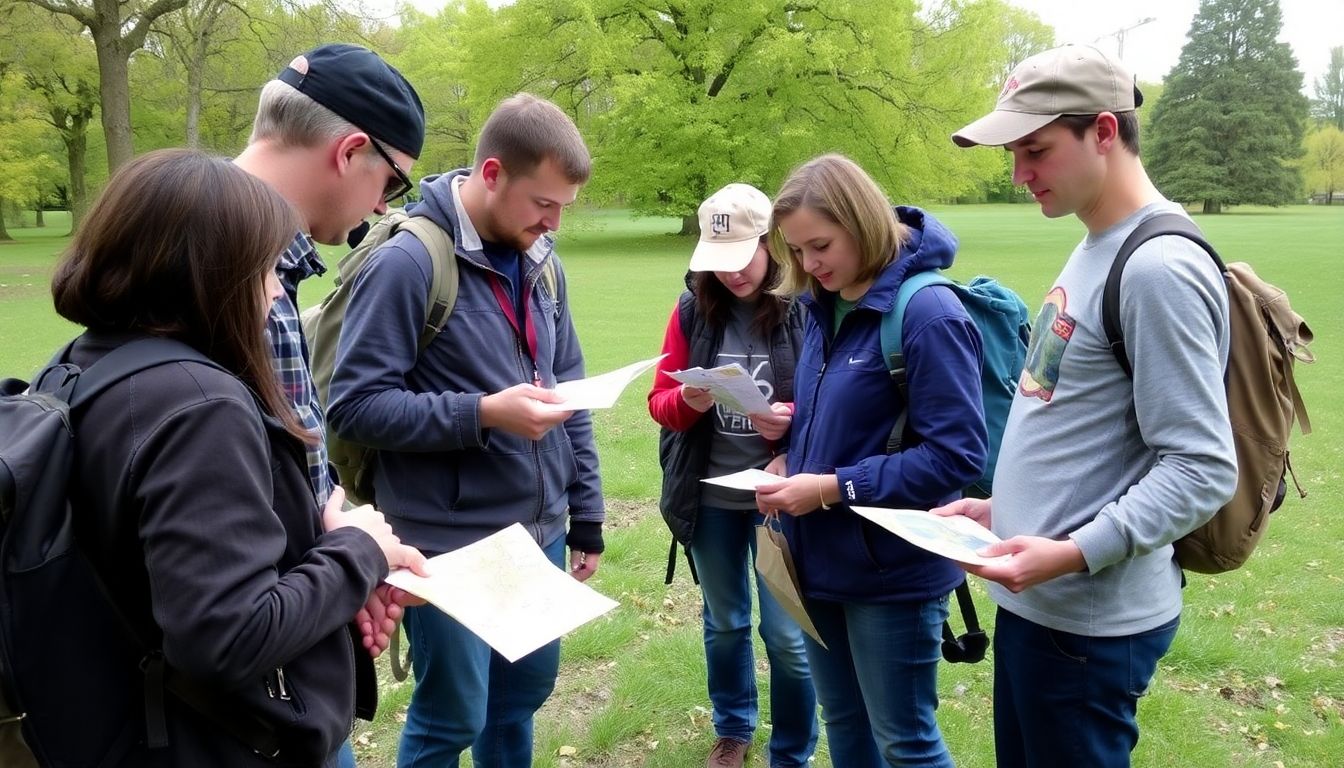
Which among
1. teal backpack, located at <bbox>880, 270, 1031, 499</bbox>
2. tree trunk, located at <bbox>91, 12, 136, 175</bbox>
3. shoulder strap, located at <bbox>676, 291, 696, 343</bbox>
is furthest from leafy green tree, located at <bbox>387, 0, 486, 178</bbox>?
teal backpack, located at <bbox>880, 270, 1031, 499</bbox>

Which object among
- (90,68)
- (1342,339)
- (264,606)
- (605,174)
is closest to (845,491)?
(264,606)

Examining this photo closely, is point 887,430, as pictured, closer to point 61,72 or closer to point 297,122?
point 297,122

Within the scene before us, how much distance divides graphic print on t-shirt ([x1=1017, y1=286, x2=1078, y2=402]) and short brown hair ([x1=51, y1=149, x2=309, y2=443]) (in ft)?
5.41

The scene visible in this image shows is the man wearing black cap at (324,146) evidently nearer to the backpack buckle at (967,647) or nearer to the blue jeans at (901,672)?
the blue jeans at (901,672)

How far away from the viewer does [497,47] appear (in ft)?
100

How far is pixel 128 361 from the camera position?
1386 millimetres

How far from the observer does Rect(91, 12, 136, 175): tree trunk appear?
21.1m

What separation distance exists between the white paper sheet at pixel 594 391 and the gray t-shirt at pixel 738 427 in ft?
2.17

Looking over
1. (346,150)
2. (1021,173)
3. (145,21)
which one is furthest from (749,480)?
(145,21)

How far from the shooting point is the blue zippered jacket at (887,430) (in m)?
2.45

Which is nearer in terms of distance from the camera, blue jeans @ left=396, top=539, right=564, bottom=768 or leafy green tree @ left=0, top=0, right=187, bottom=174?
blue jeans @ left=396, top=539, right=564, bottom=768

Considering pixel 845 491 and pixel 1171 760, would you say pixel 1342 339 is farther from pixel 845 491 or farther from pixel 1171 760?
pixel 845 491

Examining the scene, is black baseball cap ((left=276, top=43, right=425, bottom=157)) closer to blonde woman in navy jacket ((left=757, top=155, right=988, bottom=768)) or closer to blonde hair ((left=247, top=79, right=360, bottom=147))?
blonde hair ((left=247, top=79, right=360, bottom=147))

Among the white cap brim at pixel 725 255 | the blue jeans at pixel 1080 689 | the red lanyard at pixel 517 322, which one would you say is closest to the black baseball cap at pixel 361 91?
the red lanyard at pixel 517 322
